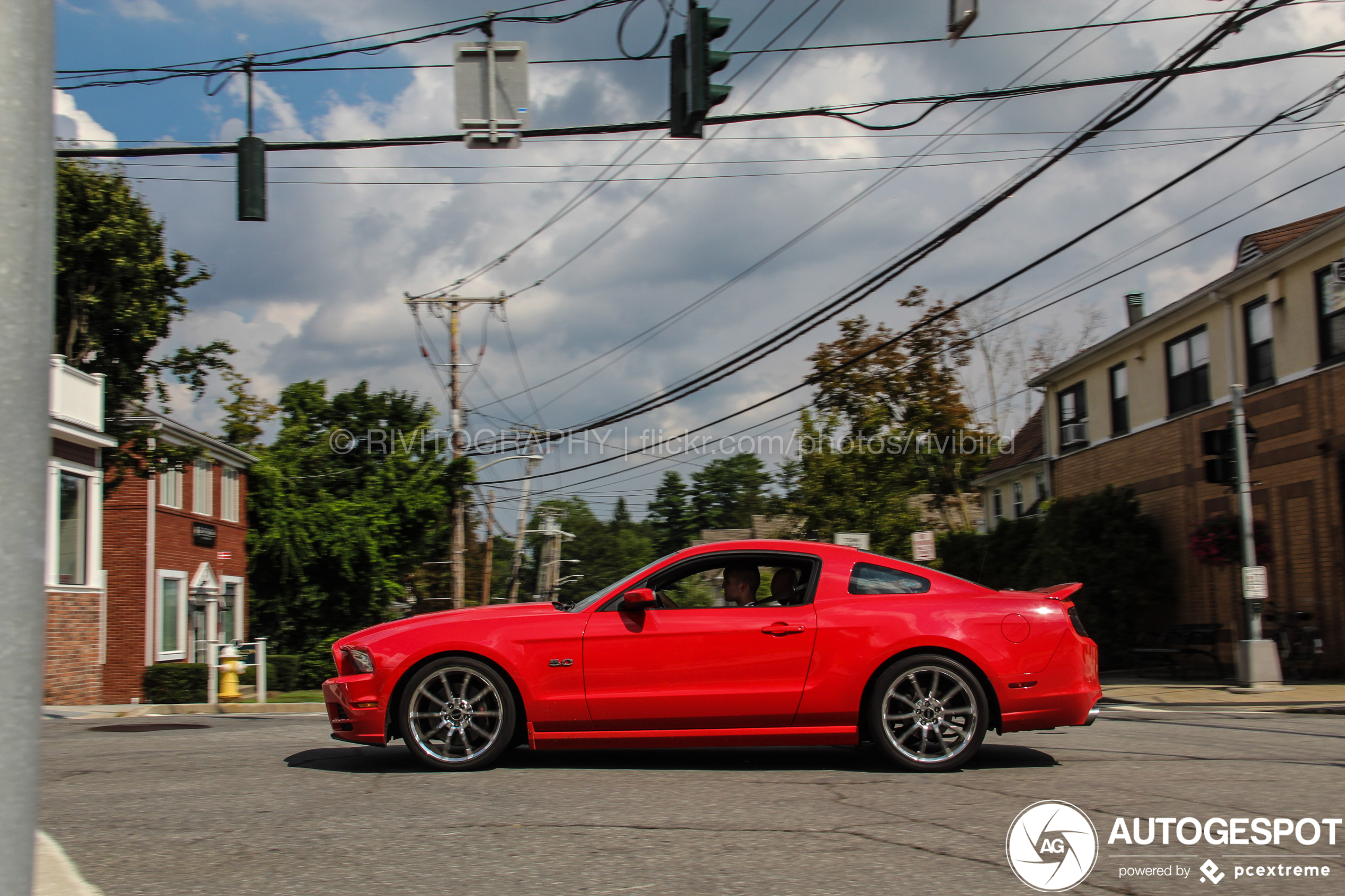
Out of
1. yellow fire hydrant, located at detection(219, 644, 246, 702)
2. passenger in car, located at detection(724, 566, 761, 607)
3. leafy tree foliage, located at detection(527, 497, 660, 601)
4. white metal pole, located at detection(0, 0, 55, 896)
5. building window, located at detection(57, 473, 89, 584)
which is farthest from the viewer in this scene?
leafy tree foliage, located at detection(527, 497, 660, 601)

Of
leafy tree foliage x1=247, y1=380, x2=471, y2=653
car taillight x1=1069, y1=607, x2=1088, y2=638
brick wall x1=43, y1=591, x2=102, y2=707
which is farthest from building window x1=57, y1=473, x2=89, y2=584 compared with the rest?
car taillight x1=1069, y1=607, x2=1088, y2=638

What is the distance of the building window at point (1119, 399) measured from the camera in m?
26.1

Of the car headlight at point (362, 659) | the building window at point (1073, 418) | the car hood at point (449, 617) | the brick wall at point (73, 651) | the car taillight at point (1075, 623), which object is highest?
the building window at point (1073, 418)

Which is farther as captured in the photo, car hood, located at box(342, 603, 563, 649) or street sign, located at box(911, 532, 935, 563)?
street sign, located at box(911, 532, 935, 563)

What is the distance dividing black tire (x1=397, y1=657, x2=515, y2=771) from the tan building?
16.1 m

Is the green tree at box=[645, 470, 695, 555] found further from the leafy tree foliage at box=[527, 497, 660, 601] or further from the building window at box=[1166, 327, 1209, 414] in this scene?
the building window at box=[1166, 327, 1209, 414]

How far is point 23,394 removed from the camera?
2482 mm

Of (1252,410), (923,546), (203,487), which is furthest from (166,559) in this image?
(1252,410)

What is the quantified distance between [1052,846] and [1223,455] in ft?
45.5

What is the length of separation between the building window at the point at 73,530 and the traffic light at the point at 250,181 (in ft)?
42.3

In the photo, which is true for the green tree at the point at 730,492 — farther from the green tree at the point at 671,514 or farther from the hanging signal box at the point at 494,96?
the hanging signal box at the point at 494,96

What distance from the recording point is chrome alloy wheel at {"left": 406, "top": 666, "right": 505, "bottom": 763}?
698 cm

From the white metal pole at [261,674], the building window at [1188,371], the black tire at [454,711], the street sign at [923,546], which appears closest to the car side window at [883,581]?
the black tire at [454,711]

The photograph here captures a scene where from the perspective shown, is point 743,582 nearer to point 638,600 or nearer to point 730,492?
point 638,600
